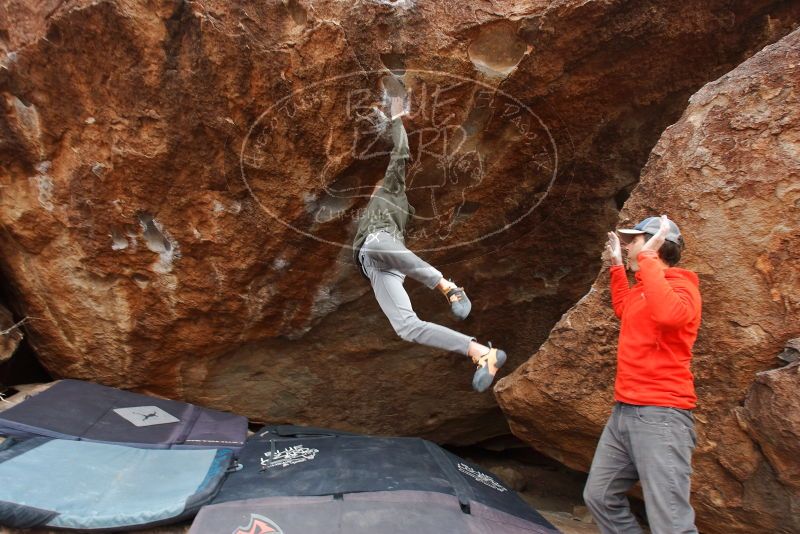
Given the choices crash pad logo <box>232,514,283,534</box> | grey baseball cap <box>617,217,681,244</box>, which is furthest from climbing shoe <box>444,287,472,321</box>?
crash pad logo <box>232,514,283,534</box>

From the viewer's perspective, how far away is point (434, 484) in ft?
9.80

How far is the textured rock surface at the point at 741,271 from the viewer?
260cm

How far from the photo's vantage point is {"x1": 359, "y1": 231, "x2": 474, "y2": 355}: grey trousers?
2.94 m

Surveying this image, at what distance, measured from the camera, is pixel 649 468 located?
2184mm

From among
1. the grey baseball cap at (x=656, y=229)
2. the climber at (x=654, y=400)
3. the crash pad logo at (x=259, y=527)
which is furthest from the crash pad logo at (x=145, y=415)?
the grey baseball cap at (x=656, y=229)

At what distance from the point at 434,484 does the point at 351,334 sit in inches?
61.9

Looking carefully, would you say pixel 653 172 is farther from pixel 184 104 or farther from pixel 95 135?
pixel 95 135

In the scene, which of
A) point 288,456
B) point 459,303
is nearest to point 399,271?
point 459,303

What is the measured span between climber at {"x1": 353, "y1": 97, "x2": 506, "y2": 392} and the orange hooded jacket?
2.09ft

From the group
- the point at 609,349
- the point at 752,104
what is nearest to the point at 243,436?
the point at 609,349

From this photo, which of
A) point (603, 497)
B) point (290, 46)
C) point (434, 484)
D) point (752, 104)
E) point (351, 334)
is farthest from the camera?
point (351, 334)

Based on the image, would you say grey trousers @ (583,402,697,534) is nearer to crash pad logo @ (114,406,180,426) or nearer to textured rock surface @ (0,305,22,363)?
crash pad logo @ (114,406,180,426)

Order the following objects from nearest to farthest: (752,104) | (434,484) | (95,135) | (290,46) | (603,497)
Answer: (603,497), (752,104), (434,484), (290,46), (95,135)

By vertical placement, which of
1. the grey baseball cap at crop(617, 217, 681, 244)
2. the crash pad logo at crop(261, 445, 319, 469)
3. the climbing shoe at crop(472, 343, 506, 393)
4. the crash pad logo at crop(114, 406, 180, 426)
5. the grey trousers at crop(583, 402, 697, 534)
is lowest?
the crash pad logo at crop(261, 445, 319, 469)
